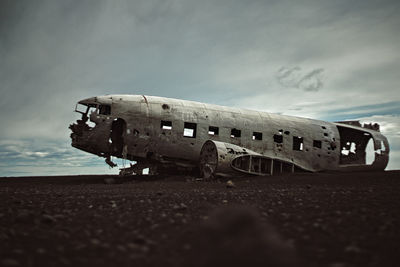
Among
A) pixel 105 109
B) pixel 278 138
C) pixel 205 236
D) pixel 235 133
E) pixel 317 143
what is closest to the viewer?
pixel 205 236

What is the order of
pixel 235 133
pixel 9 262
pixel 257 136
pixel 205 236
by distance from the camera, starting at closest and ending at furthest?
pixel 9 262, pixel 205 236, pixel 235 133, pixel 257 136

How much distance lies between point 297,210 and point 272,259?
2.99m

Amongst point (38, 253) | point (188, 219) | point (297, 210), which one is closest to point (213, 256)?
point (38, 253)

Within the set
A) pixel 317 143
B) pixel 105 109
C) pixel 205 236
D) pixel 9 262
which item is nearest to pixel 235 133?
pixel 317 143

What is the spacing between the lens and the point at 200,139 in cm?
Result: 1449

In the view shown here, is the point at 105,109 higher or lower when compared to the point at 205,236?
higher

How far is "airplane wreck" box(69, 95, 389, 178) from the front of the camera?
13.2 m

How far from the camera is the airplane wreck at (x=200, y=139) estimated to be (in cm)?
1324

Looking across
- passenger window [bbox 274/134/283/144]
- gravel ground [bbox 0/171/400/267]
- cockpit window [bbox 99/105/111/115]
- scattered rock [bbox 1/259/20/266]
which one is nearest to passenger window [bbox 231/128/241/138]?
passenger window [bbox 274/134/283/144]

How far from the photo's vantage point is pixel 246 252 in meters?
1.95

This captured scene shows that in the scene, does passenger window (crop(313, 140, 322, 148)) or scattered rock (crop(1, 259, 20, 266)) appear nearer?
scattered rock (crop(1, 259, 20, 266))

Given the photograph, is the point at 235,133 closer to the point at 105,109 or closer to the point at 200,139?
the point at 200,139

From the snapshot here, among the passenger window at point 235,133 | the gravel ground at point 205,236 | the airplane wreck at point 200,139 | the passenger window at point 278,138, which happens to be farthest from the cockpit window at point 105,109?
the passenger window at point 278,138

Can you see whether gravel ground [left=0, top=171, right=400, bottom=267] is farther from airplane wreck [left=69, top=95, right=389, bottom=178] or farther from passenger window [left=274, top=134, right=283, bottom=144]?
passenger window [left=274, top=134, right=283, bottom=144]
